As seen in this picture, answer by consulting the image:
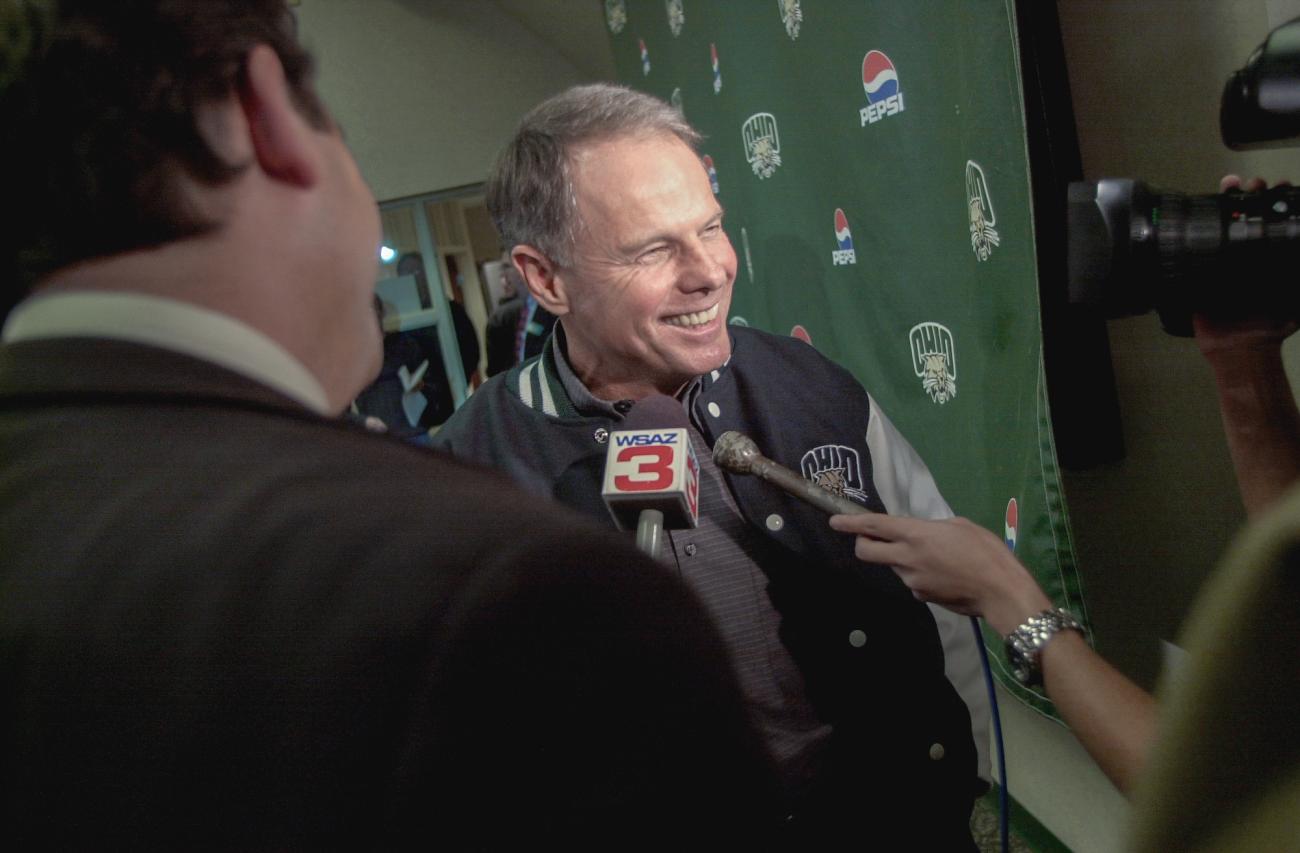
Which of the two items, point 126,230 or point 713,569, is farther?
point 713,569

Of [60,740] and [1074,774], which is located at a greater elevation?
[60,740]

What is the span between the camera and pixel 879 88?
1591 mm

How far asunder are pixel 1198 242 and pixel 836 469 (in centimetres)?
48

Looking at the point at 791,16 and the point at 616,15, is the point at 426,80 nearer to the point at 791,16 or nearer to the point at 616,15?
the point at 616,15

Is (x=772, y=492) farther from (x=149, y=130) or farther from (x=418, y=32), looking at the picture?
(x=418, y=32)

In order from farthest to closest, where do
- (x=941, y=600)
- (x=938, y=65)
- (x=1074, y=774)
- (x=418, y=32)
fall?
(x=418, y=32) → (x=1074, y=774) → (x=938, y=65) → (x=941, y=600)

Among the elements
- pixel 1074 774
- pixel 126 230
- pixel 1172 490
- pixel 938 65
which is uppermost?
pixel 938 65

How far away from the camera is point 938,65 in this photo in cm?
138

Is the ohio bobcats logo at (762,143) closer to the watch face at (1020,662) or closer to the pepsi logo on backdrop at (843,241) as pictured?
the pepsi logo on backdrop at (843,241)

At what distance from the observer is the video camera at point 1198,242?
757 millimetres

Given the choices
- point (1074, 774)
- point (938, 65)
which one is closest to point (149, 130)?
point (938, 65)

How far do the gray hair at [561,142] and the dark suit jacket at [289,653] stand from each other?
828mm

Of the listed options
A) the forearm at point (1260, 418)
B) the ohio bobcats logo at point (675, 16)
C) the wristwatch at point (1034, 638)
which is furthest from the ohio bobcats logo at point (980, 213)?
the ohio bobcats logo at point (675, 16)

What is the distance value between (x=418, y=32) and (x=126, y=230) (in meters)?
5.37
